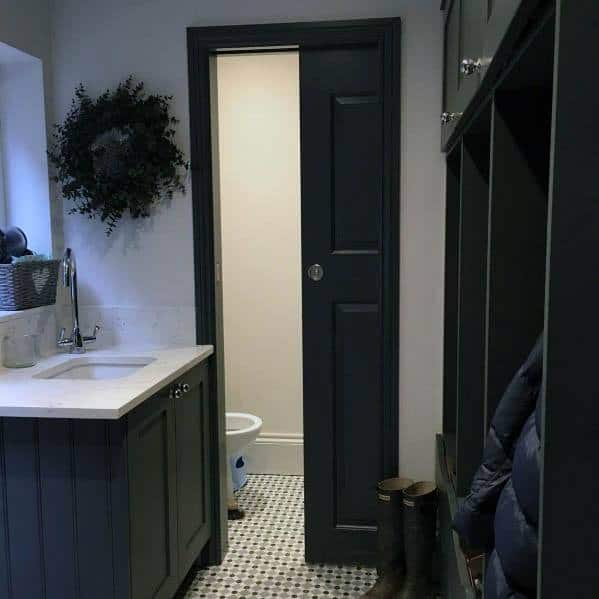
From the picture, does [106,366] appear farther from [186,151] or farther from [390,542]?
[390,542]

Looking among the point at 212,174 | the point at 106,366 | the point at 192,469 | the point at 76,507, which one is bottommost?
the point at 192,469

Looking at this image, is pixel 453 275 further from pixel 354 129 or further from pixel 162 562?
pixel 162 562

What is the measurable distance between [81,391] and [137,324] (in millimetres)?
823

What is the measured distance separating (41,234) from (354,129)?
4.25ft

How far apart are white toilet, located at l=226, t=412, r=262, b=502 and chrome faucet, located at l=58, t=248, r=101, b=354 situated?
93cm

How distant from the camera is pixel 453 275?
2475 mm

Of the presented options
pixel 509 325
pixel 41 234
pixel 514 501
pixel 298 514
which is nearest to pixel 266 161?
pixel 41 234

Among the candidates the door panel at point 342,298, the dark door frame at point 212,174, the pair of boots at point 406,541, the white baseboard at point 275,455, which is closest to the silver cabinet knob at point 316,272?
the door panel at point 342,298

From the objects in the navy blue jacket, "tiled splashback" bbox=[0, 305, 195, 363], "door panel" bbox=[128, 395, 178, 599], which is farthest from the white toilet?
the navy blue jacket

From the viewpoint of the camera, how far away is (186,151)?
260 centimetres

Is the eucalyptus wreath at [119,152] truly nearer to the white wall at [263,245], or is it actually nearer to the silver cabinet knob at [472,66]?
the white wall at [263,245]

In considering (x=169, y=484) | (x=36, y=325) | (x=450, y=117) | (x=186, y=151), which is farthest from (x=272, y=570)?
(x=450, y=117)

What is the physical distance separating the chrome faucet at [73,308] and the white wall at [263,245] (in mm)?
1162

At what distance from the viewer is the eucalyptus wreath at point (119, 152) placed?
2.48 meters
